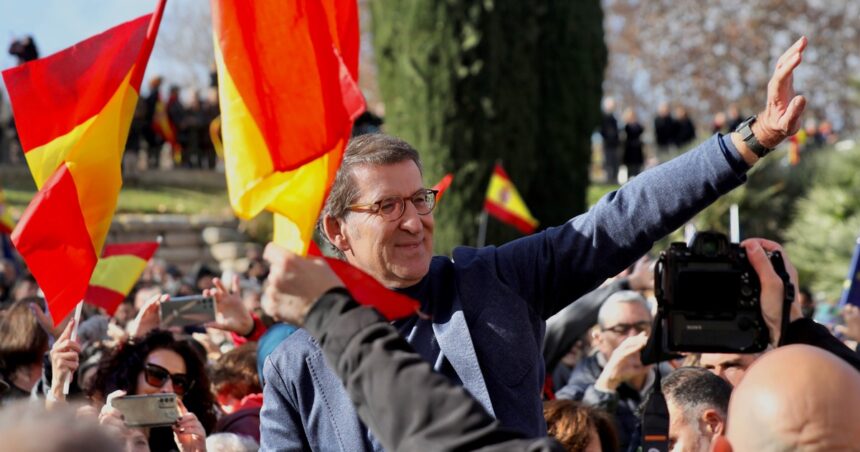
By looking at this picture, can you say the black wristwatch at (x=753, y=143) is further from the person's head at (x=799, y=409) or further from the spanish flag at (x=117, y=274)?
the spanish flag at (x=117, y=274)

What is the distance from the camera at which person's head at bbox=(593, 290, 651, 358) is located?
656cm

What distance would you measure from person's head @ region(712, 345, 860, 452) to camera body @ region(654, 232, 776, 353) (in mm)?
546

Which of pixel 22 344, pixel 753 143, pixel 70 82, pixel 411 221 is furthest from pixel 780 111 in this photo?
pixel 22 344

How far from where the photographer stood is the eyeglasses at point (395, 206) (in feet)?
11.2

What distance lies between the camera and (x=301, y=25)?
3.58 metres

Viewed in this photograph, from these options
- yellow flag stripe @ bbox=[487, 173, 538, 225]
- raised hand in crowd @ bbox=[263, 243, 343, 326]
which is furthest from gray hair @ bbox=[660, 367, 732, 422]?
yellow flag stripe @ bbox=[487, 173, 538, 225]

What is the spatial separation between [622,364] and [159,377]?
1.79m

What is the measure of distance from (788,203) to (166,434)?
710 inches

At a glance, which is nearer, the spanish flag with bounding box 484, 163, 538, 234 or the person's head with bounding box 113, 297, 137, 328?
the person's head with bounding box 113, 297, 137, 328

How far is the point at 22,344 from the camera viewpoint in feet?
20.3

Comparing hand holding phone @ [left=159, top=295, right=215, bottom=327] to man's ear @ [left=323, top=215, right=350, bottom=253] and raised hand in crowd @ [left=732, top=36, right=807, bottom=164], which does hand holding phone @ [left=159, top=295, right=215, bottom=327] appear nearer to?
man's ear @ [left=323, top=215, right=350, bottom=253]

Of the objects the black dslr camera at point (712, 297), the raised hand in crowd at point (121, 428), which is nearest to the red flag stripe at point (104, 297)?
the raised hand in crowd at point (121, 428)

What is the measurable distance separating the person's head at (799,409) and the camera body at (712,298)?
55 centimetres

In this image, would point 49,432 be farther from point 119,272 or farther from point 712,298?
point 119,272
